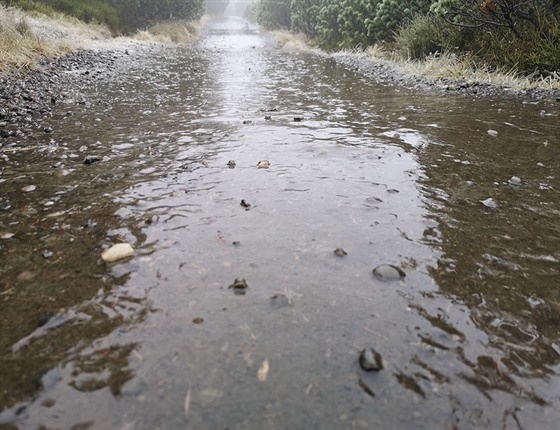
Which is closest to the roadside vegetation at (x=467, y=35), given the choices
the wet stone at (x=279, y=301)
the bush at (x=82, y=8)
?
the wet stone at (x=279, y=301)

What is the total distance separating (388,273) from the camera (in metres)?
2.33

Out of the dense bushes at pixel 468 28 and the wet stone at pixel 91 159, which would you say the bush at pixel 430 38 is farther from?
the wet stone at pixel 91 159

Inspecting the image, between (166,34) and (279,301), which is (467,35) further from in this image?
(166,34)

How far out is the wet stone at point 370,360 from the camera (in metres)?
1.71

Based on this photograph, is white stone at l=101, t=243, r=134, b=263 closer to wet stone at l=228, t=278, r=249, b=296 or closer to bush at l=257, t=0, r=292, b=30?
wet stone at l=228, t=278, r=249, b=296

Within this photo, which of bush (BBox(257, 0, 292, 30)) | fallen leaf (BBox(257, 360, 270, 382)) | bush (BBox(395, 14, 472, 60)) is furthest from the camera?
bush (BBox(257, 0, 292, 30))

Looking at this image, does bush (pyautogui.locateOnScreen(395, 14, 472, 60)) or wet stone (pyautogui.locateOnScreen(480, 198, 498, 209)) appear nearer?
wet stone (pyautogui.locateOnScreen(480, 198, 498, 209))

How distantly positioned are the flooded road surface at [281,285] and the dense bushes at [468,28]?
16.7ft

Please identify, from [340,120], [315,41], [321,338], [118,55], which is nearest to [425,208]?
[321,338]

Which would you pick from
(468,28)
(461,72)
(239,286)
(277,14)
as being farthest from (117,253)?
(277,14)

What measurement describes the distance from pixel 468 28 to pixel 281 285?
37.2ft

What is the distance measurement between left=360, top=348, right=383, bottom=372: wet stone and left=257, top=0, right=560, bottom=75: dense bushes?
9.02 meters

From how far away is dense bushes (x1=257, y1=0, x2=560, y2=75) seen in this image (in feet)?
28.5

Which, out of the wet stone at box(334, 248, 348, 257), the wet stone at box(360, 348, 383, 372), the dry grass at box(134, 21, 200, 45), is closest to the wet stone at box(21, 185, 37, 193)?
the wet stone at box(334, 248, 348, 257)
